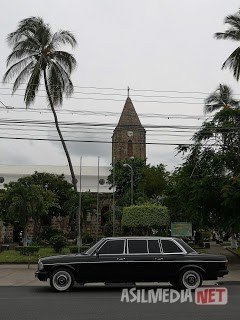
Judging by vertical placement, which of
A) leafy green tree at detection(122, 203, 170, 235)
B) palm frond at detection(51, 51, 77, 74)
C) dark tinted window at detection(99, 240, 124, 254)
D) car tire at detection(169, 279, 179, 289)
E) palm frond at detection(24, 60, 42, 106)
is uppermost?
palm frond at detection(51, 51, 77, 74)

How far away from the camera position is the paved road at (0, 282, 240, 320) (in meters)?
9.62

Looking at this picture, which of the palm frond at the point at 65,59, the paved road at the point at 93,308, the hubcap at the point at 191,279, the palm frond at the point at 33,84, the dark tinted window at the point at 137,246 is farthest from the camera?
the palm frond at the point at 65,59

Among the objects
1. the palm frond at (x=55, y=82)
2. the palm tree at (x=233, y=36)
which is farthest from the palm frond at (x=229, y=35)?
the palm frond at (x=55, y=82)

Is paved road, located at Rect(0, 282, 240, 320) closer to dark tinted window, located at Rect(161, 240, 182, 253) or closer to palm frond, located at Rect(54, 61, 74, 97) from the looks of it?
dark tinted window, located at Rect(161, 240, 182, 253)

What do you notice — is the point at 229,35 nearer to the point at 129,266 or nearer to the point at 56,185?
the point at 129,266

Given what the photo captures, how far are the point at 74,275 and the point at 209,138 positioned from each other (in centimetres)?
1695

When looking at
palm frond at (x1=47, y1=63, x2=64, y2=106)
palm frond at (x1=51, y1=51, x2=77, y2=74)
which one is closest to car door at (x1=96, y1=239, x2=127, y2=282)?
palm frond at (x1=47, y1=63, x2=64, y2=106)

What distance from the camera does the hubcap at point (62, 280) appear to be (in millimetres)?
13961

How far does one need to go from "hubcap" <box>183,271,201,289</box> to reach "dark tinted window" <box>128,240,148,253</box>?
1.38m

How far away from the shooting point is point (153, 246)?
47.9ft

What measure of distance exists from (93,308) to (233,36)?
73.2 ft

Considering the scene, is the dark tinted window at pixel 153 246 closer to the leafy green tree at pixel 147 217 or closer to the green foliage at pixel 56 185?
the leafy green tree at pixel 147 217

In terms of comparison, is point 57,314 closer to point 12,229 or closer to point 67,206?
point 67,206

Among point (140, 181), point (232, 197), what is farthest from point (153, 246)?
point (140, 181)
